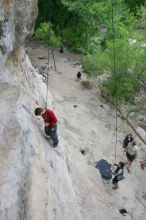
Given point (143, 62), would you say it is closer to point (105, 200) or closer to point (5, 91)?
point (105, 200)

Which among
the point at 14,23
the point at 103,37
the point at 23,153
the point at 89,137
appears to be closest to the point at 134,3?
the point at 103,37

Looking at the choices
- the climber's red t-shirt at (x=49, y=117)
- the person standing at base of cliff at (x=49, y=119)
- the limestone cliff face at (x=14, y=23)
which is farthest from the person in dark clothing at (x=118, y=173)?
the limestone cliff face at (x=14, y=23)

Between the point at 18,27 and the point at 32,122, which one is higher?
the point at 18,27

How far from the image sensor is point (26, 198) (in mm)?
10852

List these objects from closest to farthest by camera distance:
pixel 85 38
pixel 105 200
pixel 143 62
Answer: pixel 105 200, pixel 143 62, pixel 85 38

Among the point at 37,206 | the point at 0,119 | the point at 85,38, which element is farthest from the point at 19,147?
the point at 85,38

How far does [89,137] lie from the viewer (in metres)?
19.8

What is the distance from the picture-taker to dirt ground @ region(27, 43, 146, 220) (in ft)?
51.5

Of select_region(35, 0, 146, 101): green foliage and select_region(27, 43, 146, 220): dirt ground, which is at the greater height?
select_region(35, 0, 146, 101): green foliage

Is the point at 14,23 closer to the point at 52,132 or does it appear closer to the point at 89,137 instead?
the point at 52,132

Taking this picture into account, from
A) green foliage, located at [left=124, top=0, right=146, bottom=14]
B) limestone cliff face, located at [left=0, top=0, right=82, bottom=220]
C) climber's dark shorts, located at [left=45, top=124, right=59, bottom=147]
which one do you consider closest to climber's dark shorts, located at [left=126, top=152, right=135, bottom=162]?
limestone cliff face, located at [left=0, top=0, right=82, bottom=220]

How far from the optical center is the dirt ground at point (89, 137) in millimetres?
15688

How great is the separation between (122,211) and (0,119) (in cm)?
672

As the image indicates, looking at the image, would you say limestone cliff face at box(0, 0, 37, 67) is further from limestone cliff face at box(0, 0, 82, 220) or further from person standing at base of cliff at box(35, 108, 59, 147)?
person standing at base of cliff at box(35, 108, 59, 147)
